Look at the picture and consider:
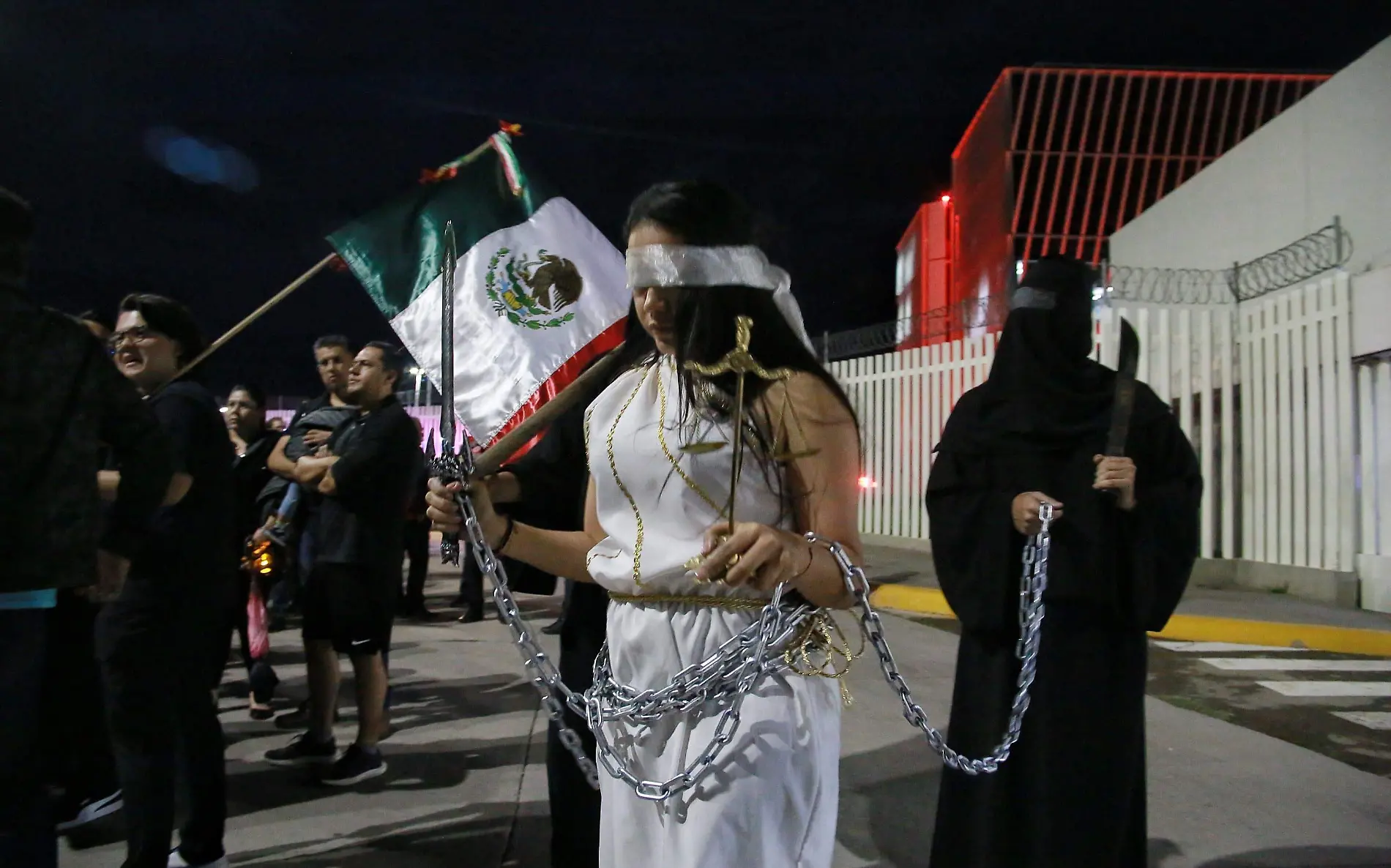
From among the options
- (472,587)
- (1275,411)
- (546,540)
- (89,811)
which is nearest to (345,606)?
(89,811)

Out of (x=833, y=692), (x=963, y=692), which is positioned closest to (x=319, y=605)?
(x=963, y=692)

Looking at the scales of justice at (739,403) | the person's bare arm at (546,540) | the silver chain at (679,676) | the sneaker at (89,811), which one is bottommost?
the sneaker at (89,811)

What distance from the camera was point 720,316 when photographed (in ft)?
5.70

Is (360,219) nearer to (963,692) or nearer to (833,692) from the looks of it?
(833,692)

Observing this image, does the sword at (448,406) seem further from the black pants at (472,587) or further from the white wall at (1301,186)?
the white wall at (1301,186)

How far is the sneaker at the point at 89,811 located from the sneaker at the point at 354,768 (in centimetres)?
79

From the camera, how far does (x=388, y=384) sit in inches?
180

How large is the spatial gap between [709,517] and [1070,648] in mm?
1642

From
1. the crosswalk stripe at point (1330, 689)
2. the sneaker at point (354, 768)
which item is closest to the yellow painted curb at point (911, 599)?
the crosswalk stripe at point (1330, 689)

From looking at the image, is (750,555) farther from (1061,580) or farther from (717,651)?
(1061,580)

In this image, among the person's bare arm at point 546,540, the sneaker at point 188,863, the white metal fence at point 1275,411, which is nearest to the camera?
the person's bare arm at point 546,540

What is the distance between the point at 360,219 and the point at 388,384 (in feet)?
5.46

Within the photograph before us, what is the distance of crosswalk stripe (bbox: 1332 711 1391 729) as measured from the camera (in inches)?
215

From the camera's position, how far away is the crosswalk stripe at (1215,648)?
7672 mm
